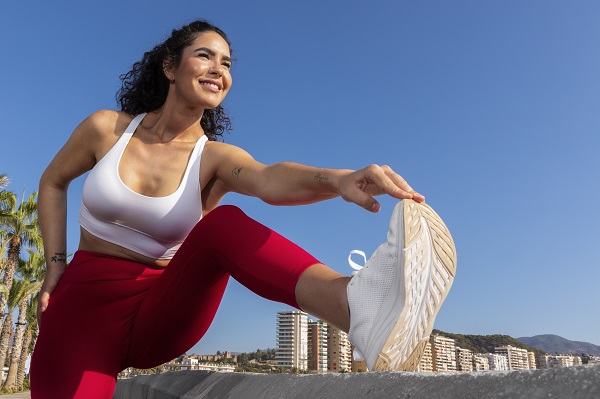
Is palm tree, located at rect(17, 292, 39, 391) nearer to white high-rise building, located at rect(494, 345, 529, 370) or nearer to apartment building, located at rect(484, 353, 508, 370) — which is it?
apartment building, located at rect(484, 353, 508, 370)

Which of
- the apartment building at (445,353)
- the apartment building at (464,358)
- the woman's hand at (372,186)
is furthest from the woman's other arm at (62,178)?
the apartment building at (464,358)

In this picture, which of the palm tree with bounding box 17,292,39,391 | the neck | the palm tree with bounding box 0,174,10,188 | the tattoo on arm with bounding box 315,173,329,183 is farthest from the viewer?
the palm tree with bounding box 17,292,39,391

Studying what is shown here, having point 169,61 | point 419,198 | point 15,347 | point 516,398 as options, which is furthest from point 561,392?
point 15,347

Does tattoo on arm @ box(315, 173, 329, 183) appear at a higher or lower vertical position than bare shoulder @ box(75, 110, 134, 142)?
lower

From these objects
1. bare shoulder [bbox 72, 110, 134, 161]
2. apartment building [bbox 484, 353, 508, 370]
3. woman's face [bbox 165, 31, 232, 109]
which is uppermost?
apartment building [bbox 484, 353, 508, 370]

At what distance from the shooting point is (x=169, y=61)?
2.48 meters

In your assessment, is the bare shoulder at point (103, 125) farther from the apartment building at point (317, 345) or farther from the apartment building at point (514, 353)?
the apartment building at point (514, 353)

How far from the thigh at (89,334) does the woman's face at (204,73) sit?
0.81 m

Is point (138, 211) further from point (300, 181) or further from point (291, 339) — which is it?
point (291, 339)

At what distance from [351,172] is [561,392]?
96 centimetres

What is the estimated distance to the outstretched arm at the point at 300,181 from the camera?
1.37 metres

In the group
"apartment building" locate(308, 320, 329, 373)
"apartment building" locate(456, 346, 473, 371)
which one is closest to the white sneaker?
"apartment building" locate(308, 320, 329, 373)

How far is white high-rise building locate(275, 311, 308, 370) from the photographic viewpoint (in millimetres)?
120688

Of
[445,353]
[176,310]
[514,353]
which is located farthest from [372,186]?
[514,353]
